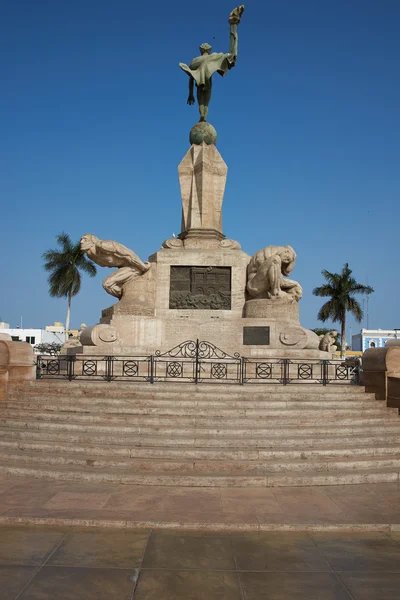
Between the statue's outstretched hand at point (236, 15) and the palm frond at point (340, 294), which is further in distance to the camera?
the palm frond at point (340, 294)

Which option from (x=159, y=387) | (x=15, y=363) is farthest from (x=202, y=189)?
(x=159, y=387)

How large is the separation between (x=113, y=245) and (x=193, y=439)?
856cm

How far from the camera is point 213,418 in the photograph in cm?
914

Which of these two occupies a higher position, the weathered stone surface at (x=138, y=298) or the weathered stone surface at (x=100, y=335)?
the weathered stone surface at (x=138, y=298)

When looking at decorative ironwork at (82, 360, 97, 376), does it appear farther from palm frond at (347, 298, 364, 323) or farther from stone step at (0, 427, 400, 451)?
palm frond at (347, 298, 364, 323)

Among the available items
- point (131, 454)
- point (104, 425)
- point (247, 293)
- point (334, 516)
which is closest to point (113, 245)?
point (247, 293)

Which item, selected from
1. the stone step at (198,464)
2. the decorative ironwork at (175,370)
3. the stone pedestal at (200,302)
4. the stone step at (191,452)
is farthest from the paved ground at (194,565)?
the stone pedestal at (200,302)

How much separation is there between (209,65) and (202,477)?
1557 centimetres

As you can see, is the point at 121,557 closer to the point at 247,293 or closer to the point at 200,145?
the point at 247,293

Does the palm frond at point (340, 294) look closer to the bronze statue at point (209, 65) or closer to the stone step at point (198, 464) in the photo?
the bronze statue at point (209, 65)

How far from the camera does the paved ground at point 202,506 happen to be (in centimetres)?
560

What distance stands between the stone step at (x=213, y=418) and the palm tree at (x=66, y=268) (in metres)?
39.2

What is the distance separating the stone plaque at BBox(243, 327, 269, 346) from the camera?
14.8 meters

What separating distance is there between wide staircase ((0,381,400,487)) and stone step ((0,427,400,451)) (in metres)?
0.02
